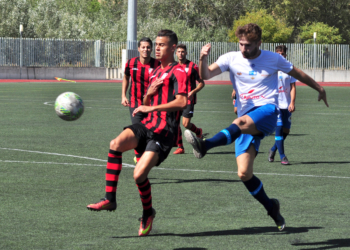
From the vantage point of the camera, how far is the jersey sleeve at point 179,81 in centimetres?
581

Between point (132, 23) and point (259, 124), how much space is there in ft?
100

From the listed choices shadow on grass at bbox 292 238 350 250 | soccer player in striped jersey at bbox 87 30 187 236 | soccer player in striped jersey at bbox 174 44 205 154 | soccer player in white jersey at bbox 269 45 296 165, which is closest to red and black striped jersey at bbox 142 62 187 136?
soccer player in striped jersey at bbox 87 30 187 236

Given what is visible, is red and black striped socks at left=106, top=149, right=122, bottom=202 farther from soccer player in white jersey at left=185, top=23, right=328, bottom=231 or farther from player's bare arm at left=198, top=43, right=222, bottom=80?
player's bare arm at left=198, top=43, right=222, bottom=80

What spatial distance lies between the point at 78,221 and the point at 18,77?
39876 millimetres

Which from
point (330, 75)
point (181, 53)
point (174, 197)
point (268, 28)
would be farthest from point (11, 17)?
point (174, 197)

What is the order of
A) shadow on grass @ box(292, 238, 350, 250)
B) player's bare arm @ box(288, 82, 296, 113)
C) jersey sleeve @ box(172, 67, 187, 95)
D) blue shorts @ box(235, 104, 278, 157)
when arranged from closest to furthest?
shadow on grass @ box(292, 238, 350, 250) < jersey sleeve @ box(172, 67, 187, 95) < blue shorts @ box(235, 104, 278, 157) < player's bare arm @ box(288, 82, 296, 113)

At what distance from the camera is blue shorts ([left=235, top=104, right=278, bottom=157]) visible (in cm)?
603

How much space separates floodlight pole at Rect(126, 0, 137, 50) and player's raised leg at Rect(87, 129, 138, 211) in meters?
29.6

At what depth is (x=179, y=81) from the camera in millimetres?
5863

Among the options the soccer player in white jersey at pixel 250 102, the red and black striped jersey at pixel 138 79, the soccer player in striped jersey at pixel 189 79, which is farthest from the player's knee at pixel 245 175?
the soccer player in striped jersey at pixel 189 79

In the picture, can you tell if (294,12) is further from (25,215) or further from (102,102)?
(25,215)

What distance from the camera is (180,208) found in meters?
6.81

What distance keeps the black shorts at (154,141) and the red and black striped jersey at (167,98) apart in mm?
40

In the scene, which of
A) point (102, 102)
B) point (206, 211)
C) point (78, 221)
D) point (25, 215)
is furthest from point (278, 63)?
point (102, 102)
